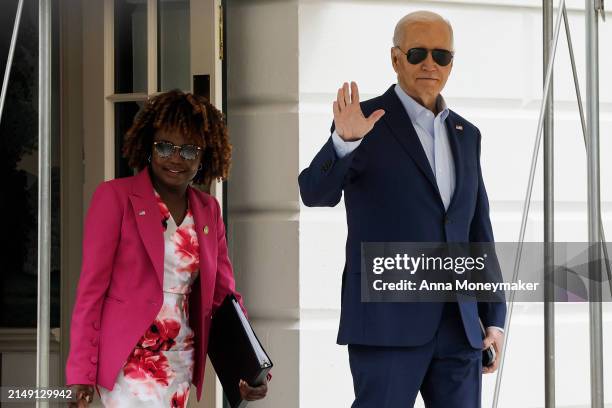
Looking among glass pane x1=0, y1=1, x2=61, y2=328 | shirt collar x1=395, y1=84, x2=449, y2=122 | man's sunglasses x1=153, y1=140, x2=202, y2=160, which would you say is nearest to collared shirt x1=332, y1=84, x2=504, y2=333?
shirt collar x1=395, y1=84, x2=449, y2=122

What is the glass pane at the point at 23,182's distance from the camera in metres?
4.16

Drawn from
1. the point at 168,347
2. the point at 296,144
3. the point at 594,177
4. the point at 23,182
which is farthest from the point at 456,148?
the point at 23,182

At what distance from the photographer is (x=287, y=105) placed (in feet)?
11.4

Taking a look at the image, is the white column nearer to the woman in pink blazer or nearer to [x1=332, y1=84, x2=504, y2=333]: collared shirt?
[x1=332, y1=84, x2=504, y2=333]: collared shirt

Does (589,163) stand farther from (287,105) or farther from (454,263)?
(287,105)

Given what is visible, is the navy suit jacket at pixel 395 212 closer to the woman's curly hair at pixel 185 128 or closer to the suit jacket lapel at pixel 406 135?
the suit jacket lapel at pixel 406 135

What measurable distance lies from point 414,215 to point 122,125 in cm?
121

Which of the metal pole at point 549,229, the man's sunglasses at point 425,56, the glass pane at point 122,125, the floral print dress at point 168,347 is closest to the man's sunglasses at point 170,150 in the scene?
the floral print dress at point 168,347

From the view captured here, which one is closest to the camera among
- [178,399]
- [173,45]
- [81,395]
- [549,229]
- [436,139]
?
[81,395]

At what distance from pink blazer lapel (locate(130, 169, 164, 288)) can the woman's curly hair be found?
0.11 meters

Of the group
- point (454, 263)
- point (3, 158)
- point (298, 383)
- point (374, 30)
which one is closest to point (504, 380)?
point (298, 383)

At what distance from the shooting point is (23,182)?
4.38 meters

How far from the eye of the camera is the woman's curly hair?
8.20ft

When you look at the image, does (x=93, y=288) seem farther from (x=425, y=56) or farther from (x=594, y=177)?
(x=594, y=177)
